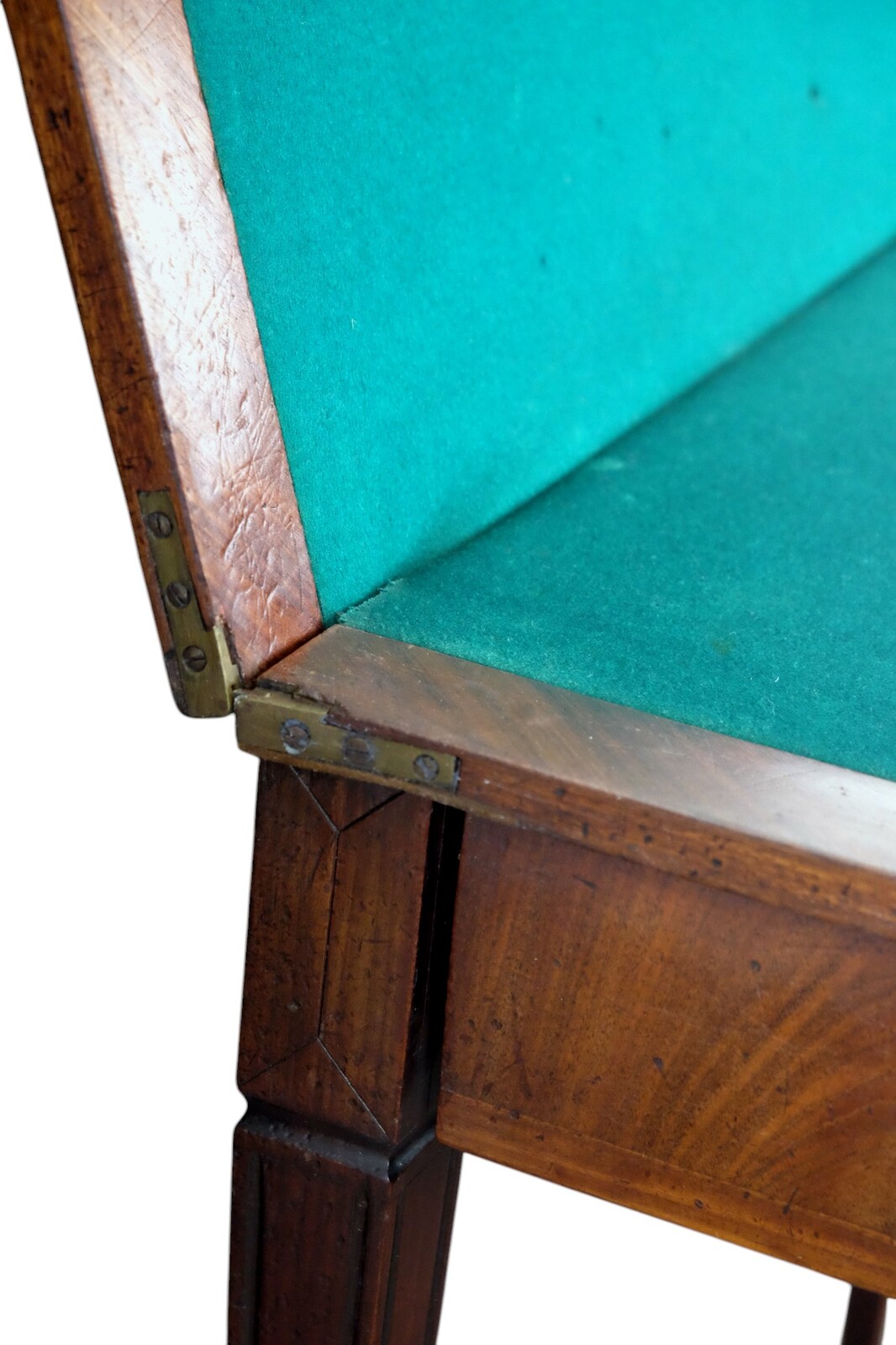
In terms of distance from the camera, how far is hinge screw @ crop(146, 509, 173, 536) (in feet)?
2.65

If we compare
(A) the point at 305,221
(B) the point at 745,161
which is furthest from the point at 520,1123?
(B) the point at 745,161

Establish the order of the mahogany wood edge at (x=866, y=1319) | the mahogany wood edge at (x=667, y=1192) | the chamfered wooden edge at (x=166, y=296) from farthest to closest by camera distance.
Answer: the mahogany wood edge at (x=866, y=1319) < the mahogany wood edge at (x=667, y=1192) < the chamfered wooden edge at (x=166, y=296)

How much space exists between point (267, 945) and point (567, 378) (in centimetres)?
59

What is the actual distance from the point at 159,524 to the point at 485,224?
1.52 ft

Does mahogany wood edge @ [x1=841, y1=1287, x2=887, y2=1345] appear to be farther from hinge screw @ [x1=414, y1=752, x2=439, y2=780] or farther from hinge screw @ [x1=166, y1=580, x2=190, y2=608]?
hinge screw @ [x1=166, y1=580, x2=190, y2=608]

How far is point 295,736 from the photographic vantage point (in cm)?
83

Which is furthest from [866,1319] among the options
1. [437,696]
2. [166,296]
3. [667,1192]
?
[166,296]

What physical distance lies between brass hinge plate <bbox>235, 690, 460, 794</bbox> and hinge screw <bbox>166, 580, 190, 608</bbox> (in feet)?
0.19

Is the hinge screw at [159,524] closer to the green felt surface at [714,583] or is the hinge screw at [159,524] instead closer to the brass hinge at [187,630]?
the brass hinge at [187,630]

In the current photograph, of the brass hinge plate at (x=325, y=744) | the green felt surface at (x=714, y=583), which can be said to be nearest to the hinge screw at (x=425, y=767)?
the brass hinge plate at (x=325, y=744)

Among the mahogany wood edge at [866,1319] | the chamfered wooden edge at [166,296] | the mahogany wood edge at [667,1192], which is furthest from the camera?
the mahogany wood edge at [866,1319]

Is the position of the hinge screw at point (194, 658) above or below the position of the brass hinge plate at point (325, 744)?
above

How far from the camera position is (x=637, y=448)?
133 centimetres

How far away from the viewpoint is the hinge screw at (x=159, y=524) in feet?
2.65
